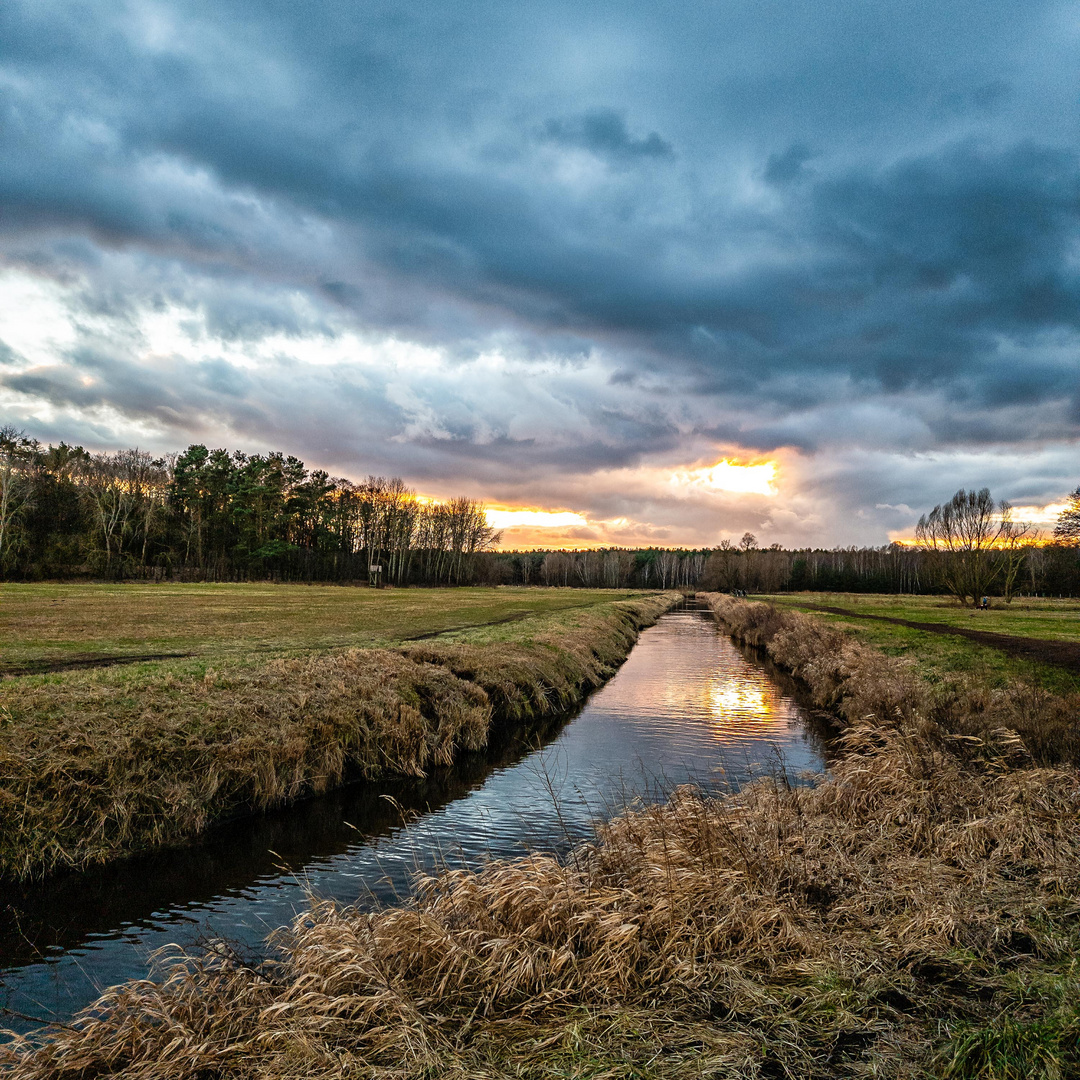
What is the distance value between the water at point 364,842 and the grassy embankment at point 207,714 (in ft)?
1.71

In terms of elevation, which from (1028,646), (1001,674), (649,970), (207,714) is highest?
(1028,646)

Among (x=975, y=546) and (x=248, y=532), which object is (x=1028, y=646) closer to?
(x=975, y=546)

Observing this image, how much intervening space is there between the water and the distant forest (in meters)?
61.7

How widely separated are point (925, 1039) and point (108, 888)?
9.24 metres

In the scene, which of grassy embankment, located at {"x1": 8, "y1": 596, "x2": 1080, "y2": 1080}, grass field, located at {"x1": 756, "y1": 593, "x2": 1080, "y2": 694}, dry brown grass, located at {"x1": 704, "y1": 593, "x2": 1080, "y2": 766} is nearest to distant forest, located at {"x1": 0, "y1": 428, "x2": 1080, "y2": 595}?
grass field, located at {"x1": 756, "y1": 593, "x2": 1080, "y2": 694}

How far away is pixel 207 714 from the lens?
40.9 ft

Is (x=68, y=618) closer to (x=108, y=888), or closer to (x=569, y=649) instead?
(x=569, y=649)

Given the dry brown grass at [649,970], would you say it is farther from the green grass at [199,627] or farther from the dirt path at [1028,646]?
the dirt path at [1028,646]

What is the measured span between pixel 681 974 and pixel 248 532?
93.2 meters

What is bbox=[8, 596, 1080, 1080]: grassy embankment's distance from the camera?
4.41 meters

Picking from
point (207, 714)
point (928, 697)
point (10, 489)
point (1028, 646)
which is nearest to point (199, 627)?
point (207, 714)

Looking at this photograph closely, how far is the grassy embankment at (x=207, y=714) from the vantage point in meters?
9.53

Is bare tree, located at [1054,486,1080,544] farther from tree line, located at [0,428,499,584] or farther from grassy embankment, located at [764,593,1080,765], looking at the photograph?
tree line, located at [0,428,499,584]

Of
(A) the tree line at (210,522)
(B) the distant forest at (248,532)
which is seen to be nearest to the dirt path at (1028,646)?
(B) the distant forest at (248,532)
